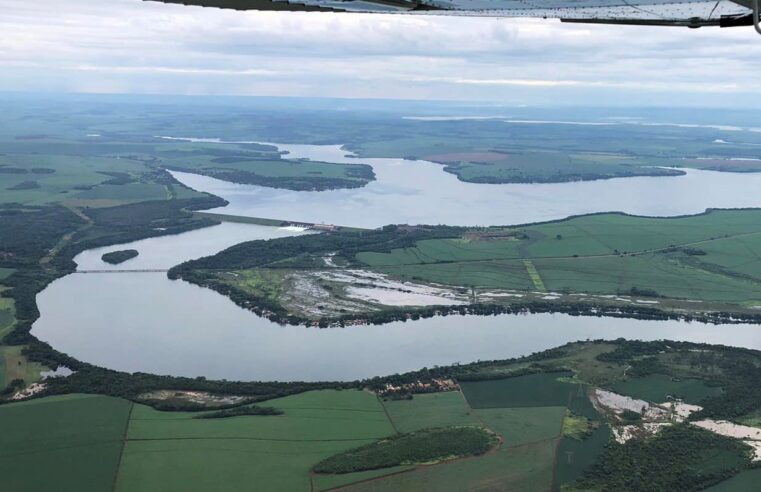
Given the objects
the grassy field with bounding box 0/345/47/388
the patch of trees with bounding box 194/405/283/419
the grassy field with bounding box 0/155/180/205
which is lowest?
the grassy field with bounding box 0/155/180/205

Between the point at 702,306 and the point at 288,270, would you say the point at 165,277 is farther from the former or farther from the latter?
the point at 702,306

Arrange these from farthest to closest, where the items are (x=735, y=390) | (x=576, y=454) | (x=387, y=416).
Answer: (x=735, y=390) < (x=387, y=416) < (x=576, y=454)

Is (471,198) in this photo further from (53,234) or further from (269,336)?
(269,336)

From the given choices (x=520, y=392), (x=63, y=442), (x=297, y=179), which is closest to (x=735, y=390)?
(x=520, y=392)

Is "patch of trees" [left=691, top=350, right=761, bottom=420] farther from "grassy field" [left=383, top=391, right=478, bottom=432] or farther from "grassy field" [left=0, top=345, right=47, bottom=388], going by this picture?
"grassy field" [left=0, top=345, right=47, bottom=388]

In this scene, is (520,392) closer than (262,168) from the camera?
Yes

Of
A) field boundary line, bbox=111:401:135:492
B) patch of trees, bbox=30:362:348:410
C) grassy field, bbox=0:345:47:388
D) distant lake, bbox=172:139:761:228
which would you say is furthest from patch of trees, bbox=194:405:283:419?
distant lake, bbox=172:139:761:228

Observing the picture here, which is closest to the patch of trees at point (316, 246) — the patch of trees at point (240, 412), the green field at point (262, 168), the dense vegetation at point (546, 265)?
the dense vegetation at point (546, 265)
